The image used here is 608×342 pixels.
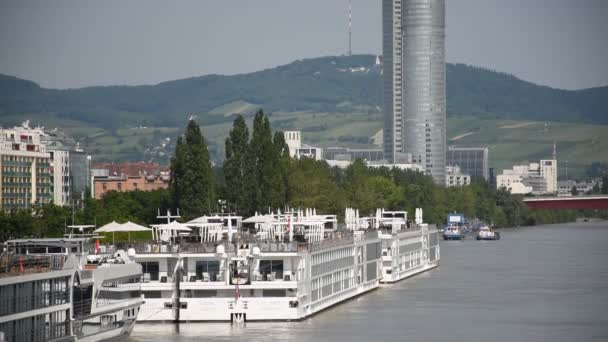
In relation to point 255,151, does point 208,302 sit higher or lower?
lower

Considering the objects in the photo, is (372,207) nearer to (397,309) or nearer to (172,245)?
(397,309)

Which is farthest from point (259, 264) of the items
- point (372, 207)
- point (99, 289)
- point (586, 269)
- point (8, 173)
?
point (372, 207)

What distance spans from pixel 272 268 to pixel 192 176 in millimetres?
26293

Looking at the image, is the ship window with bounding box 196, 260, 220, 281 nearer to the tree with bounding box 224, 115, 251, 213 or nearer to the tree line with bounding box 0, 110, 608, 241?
the tree line with bounding box 0, 110, 608, 241

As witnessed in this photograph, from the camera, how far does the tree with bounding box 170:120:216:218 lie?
7756 cm

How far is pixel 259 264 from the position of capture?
51.7 m

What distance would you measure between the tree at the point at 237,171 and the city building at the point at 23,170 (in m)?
25.6

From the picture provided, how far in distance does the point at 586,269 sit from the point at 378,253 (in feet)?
61.8

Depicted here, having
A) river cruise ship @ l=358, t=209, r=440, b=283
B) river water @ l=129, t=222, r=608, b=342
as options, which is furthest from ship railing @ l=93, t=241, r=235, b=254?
river cruise ship @ l=358, t=209, r=440, b=283

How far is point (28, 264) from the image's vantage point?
4119 cm

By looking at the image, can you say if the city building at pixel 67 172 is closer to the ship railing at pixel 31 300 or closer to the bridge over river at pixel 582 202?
the bridge over river at pixel 582 202

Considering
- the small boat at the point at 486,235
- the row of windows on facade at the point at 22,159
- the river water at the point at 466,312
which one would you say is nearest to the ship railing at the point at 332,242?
the river water at the point at 466,312

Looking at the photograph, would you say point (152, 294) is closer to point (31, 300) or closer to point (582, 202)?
point (31, 300)

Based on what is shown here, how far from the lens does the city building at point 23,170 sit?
10706 cm
